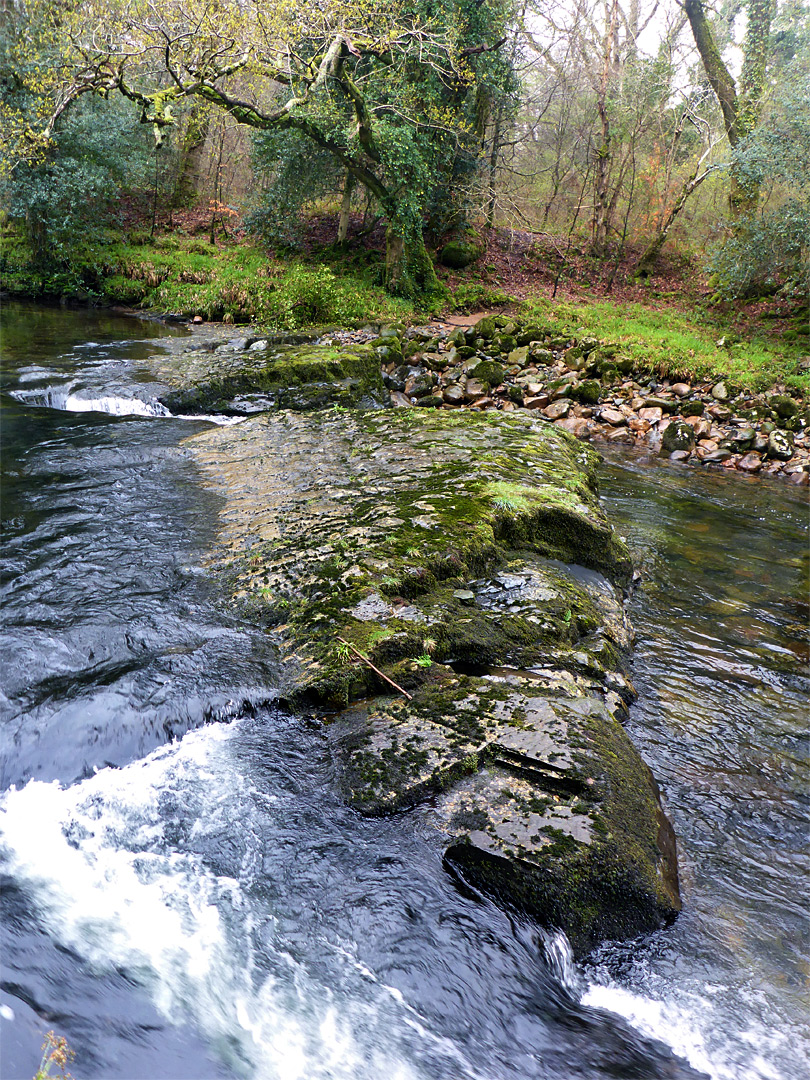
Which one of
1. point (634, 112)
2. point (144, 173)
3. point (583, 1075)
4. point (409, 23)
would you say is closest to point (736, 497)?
point (583, 1075)

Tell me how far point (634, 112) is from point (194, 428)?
20927 mm

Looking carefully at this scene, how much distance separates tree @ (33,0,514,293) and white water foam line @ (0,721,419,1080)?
529 inches

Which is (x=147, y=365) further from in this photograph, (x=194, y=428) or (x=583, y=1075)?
(x=583, y=1075)

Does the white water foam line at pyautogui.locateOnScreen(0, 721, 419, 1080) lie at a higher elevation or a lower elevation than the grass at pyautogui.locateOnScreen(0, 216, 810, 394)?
lower

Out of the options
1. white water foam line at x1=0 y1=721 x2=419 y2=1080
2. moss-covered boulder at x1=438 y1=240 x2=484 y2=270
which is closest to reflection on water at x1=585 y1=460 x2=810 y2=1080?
white water foam line at x1=0 y1=721 x2=419 y2=1080

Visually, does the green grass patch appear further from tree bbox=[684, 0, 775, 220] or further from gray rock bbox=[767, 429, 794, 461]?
tree bbox=[684, 0, 775, 220]

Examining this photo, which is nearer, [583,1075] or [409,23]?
[583,1075]

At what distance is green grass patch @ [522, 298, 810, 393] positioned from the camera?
15.7 metres

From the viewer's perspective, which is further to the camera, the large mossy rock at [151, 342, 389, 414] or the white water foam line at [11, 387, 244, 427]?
the large mossy rock at [151, 342, 389, 414]

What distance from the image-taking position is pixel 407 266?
20438 mm

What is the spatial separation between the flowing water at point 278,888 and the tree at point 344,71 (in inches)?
487

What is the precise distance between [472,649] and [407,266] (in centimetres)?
1827

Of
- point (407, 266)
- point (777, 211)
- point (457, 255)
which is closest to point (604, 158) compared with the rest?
point (457, 255)

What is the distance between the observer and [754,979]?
3.08m
